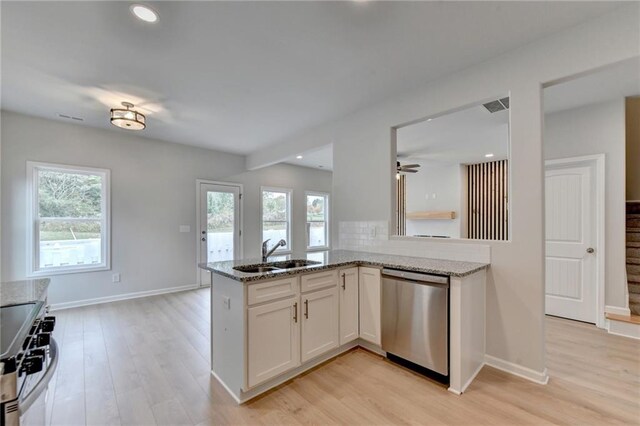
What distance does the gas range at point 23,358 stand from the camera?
2.72 ft

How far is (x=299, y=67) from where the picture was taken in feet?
8.48

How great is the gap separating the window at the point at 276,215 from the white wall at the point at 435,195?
3.24 meters

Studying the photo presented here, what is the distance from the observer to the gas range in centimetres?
83

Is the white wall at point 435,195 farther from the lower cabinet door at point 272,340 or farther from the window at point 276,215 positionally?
the lower cabinet door at point 272,340

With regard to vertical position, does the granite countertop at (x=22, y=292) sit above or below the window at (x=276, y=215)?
below

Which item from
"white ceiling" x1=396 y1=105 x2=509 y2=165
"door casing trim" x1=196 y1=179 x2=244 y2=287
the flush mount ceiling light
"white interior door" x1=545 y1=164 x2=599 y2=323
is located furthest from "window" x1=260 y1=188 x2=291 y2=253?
"white interior door" x1=545 y1=164 x2=599 y2=323

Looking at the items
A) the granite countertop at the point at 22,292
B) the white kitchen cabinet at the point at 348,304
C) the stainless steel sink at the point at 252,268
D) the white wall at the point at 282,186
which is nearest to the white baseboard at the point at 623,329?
the white kitchen cabinet at the point at 348,304

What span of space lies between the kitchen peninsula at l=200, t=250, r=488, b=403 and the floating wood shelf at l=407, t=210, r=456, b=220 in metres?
4.26

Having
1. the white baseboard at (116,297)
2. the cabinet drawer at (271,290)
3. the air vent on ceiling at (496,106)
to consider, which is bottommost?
the white baseboard at (116,297)

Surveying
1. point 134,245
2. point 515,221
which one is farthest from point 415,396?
point 134,245

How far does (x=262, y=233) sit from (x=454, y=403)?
5004mm

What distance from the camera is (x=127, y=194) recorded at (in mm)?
4562

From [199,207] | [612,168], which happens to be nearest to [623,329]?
[612,168]

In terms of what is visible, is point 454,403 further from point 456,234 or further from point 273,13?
point 456,234
